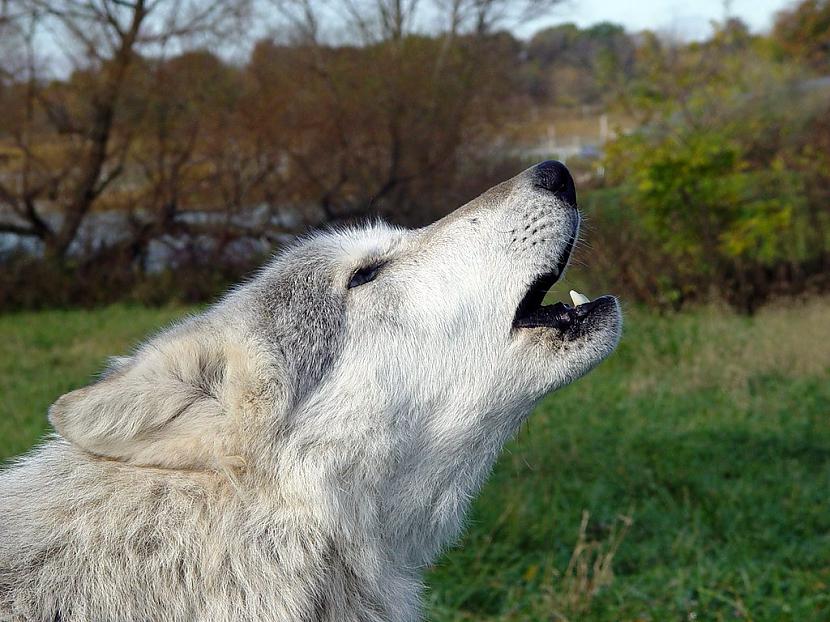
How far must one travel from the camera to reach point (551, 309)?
2730 mm

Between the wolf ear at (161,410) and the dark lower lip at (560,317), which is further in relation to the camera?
the dark lower lip at (560,317)

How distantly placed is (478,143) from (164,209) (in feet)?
19.3

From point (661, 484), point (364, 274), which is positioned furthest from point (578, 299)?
point (661, 484)

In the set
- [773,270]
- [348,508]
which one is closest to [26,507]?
[348,508]

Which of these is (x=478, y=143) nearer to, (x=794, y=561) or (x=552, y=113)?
(x=552, y=113)

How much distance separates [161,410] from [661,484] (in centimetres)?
448

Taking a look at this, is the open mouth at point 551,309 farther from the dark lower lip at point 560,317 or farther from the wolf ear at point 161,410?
the wolf ear at point 161,410

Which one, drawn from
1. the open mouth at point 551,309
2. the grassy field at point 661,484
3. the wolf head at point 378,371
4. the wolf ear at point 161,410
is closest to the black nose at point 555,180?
the wolf head at point 378,371

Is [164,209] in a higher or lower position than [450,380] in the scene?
lower

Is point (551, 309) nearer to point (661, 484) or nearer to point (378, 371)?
point (378, 371)

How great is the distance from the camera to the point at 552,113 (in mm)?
23141

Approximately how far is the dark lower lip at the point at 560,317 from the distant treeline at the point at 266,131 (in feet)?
33.6

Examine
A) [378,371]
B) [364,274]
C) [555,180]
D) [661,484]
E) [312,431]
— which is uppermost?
[555,180]

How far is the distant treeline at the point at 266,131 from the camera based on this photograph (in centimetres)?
1358
